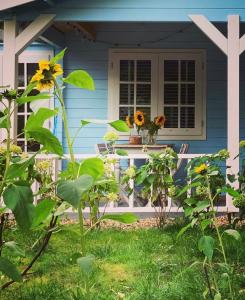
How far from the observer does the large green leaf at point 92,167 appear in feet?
5.47

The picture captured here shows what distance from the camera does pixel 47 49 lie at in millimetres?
8641

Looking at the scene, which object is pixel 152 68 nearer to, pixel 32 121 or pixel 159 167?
pixel 159 167

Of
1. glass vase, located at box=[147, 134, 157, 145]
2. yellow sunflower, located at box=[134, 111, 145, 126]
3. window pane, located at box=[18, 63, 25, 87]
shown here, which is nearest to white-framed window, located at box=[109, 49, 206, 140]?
glass vase, located at box=[147, 134, 157, 145]

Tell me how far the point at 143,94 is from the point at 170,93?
1.49ft

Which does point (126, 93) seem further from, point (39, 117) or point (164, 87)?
point (39, 117)

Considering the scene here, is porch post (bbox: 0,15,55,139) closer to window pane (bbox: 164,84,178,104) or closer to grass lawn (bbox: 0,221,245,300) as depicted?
grass lawn (bbox: 0,221,245,300)

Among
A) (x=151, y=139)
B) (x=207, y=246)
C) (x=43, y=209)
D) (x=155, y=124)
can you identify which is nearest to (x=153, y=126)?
(x=155, y=124)

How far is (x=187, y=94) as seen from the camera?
8.67 m

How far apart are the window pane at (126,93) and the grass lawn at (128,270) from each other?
366 cm

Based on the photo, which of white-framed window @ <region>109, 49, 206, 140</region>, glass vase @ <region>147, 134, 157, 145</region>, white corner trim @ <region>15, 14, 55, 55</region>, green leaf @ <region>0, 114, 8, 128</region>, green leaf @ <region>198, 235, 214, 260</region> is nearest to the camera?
green leaf @ <region>0, 114, 8, 128</region>

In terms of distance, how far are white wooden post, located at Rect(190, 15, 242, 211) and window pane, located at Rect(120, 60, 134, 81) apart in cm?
257

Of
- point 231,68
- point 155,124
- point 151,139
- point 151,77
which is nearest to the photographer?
point 231,68

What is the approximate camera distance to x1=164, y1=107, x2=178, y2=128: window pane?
865cm

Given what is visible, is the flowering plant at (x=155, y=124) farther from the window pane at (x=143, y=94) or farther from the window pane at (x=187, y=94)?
the window pane at (x=187, y=94)
